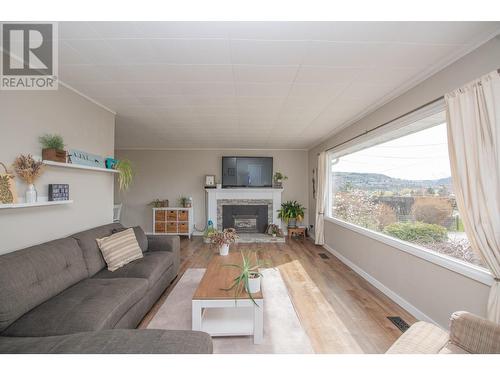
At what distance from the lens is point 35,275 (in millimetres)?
1649

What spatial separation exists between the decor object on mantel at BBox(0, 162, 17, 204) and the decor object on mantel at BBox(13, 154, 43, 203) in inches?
3.8

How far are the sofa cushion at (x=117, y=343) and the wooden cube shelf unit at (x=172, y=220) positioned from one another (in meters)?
4.58

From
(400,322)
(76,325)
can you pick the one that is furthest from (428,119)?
(76,325)

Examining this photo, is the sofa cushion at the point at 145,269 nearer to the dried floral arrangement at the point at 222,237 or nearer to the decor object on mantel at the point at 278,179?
the dried floral arrangement at the point at 222,237

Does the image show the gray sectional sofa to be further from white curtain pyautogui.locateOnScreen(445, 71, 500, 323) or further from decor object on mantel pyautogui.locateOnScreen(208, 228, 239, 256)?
white curtain pyautogui.locateOnScreen(445, 71, 500, 323)

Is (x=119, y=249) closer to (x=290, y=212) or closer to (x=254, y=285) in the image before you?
(x=254, y=285)

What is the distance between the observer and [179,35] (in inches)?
62.2

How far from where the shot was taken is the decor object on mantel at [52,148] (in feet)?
7.08

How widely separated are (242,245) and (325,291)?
8.97 ft

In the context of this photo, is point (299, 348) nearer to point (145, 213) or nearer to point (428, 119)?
point (428, 119)

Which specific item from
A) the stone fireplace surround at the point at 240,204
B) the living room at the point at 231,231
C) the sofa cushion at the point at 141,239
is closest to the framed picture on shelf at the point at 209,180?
the stone fireplace surround at the point at 240,204

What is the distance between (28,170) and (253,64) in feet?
7.08

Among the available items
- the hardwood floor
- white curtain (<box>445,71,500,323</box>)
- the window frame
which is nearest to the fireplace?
the hardwood floor

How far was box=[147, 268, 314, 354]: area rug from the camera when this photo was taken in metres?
1.78
